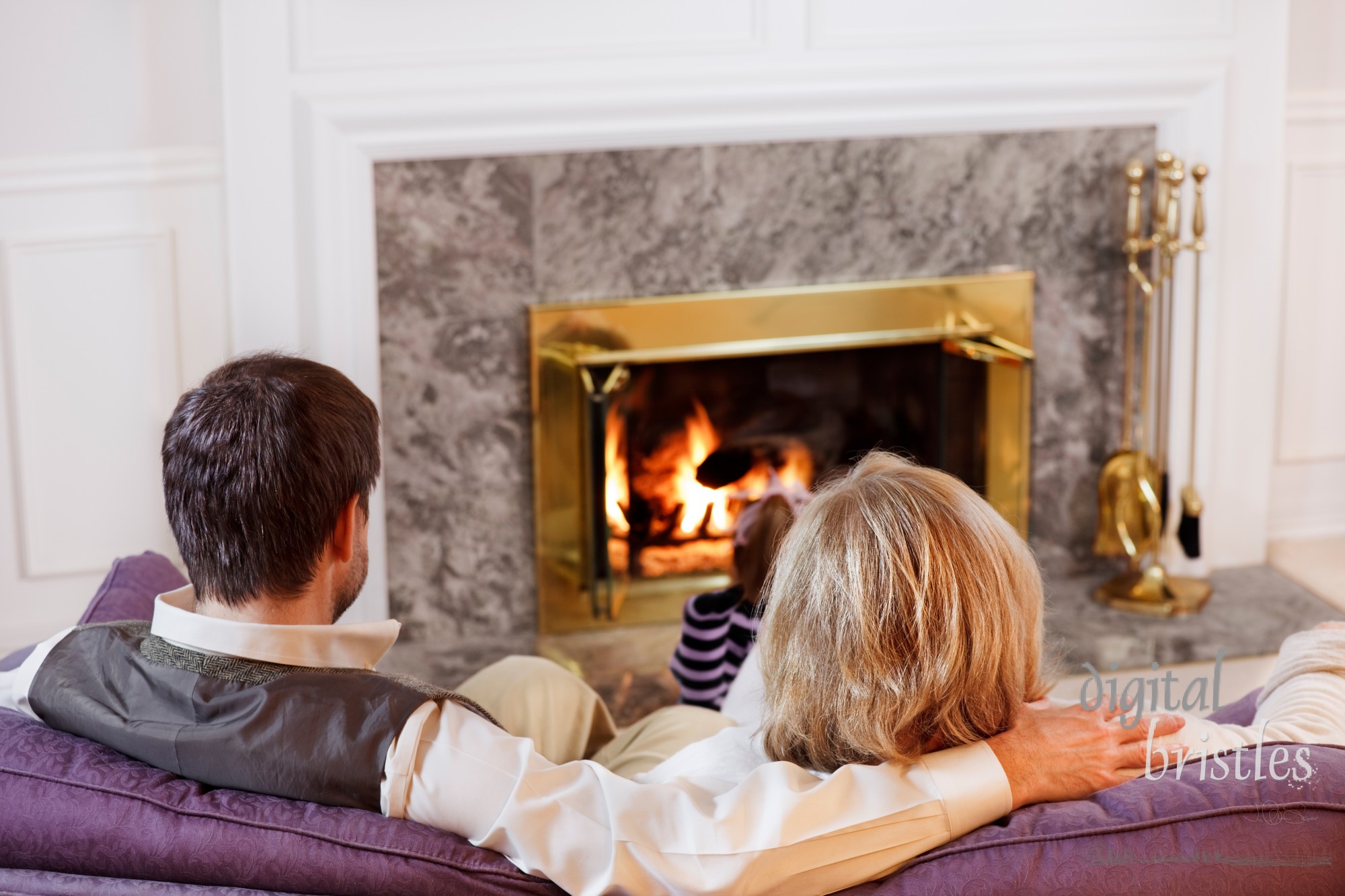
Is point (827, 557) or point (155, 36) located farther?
point (155, 36)

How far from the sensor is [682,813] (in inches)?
44.0

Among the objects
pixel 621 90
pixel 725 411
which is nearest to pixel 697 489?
pixel 725 411

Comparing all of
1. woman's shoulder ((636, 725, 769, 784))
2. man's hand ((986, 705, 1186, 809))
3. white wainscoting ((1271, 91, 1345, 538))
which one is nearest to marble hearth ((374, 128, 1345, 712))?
white wainscoting ((1271, 91, 1345, 538))

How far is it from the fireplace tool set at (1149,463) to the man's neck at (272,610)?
90.9 inches

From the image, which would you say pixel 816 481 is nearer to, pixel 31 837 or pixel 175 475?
pixel 175 475

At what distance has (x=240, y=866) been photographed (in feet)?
3.52

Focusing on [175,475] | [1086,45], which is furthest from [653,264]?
[175,475]

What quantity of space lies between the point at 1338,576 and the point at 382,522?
2357mm

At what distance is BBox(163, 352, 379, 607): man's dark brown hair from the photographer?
126cm

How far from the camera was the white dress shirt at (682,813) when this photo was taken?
1088 mm

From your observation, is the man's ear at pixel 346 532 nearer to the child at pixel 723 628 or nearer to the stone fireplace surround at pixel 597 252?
the child at pixel 723 628

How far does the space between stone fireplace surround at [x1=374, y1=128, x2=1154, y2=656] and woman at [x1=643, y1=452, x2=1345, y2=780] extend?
178 cm

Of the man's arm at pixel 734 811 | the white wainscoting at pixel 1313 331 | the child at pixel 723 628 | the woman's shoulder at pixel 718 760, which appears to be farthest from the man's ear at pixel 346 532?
the white wainscoting at pixel 1313 331

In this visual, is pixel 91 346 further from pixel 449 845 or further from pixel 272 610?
pixel 449 845
